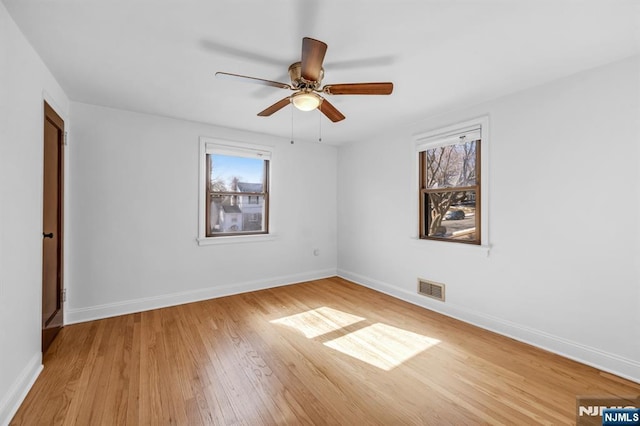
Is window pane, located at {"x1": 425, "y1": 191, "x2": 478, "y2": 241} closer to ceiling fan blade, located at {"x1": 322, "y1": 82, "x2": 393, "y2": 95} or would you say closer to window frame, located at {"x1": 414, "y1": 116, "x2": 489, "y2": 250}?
window frame, located at {"x1": 414, "y1": 116, "x2": 489, "y2": 250}

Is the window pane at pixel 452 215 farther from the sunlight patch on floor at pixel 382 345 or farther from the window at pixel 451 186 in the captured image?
the sunlight patch on floor at pixel 382 345

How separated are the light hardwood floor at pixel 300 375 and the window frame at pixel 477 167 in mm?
1044

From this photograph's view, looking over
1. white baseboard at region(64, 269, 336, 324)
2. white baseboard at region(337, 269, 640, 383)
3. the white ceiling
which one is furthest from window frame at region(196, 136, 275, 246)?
white baseboard at region(337, 269, 640, 383)

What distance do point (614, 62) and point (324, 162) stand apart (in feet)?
11.9

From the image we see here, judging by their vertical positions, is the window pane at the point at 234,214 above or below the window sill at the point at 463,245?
above

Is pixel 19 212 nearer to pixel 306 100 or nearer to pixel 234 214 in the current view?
pixel 306 100

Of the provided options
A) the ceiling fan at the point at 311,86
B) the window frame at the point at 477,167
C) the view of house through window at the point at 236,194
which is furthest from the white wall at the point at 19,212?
the window frame at the point at 477,167

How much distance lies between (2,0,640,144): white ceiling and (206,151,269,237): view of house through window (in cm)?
123

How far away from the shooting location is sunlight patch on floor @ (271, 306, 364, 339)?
287 cm

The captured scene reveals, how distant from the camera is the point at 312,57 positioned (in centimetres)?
166

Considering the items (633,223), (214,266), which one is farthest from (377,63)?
(214,266)

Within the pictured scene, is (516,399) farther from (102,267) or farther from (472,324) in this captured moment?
(102,267)

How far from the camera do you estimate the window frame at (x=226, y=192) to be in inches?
148

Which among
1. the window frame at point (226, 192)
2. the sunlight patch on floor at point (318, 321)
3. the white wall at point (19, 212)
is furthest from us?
the window frame at point (226, 192)
